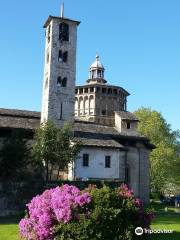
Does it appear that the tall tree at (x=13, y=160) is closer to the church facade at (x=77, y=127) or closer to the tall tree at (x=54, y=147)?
the tall tree at (x=54, y=147)

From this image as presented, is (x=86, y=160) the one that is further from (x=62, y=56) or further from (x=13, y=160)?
(x=62, y=56)

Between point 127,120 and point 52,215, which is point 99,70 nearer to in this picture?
point 127,120

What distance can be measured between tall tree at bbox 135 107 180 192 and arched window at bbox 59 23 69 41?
22661mm

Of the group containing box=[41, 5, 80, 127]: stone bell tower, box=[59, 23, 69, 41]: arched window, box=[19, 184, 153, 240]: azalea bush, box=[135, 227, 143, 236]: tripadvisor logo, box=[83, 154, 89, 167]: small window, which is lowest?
box=[135, 227, 143, 236]: tripadvisor logo

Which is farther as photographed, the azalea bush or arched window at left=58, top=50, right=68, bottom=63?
arched window at left=58, top=50, right=68, bottom=63

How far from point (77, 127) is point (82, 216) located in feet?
106

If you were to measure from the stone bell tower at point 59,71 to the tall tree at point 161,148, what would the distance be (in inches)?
806

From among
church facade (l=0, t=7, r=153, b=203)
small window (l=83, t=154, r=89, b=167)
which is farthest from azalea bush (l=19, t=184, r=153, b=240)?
small window (l=83, t=154, r=89, b=167)

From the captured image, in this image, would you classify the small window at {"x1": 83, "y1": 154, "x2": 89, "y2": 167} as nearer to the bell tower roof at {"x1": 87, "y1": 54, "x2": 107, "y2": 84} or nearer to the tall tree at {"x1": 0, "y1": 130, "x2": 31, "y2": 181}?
the tall tree at {"x1": 0, "y1": 130, "x2": 31, "y2": 181}

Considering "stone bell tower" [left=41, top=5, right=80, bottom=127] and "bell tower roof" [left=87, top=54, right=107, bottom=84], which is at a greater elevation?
"bell tower roof" [left=87, top=54, right=107, bottom=84]

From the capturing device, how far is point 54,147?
41.8 metres

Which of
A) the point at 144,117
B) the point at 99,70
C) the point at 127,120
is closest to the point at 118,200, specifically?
the point at 127,120

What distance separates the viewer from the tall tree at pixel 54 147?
1630 inches

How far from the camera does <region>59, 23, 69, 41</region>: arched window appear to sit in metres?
50.2
